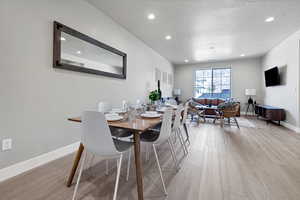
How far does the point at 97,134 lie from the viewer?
1.16m

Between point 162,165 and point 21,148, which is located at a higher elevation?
point 21,148

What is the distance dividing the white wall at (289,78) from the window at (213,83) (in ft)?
7.21

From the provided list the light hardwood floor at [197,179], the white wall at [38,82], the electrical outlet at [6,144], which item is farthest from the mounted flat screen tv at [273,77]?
the electrical outlet at [6,144]

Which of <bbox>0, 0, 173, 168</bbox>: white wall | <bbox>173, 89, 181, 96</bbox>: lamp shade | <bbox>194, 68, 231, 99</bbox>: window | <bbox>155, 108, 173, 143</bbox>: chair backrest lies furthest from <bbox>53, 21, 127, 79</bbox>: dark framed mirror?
<bbox>194, 68, 231, 99</bbox>: window

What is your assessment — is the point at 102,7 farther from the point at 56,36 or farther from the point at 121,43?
the point at 56,36

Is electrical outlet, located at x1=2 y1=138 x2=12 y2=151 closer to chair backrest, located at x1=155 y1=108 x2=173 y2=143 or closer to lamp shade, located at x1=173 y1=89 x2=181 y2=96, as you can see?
chair backrest, located at x1=155 y1=108 x2=173 y2=143

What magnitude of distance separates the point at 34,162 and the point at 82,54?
5.82 feet

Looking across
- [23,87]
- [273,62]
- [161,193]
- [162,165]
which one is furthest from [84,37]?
[273,62]

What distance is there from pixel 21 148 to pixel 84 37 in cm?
190

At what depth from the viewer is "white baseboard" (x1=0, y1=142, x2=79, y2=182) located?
1.58 meters

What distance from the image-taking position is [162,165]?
1967mm

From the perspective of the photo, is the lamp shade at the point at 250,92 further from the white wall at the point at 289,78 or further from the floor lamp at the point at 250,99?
the white wall at the point at 289,78

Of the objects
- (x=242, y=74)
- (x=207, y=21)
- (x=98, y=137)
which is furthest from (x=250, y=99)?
(x=98, y=137)

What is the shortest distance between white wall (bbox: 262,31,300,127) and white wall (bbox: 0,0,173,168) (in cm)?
501
